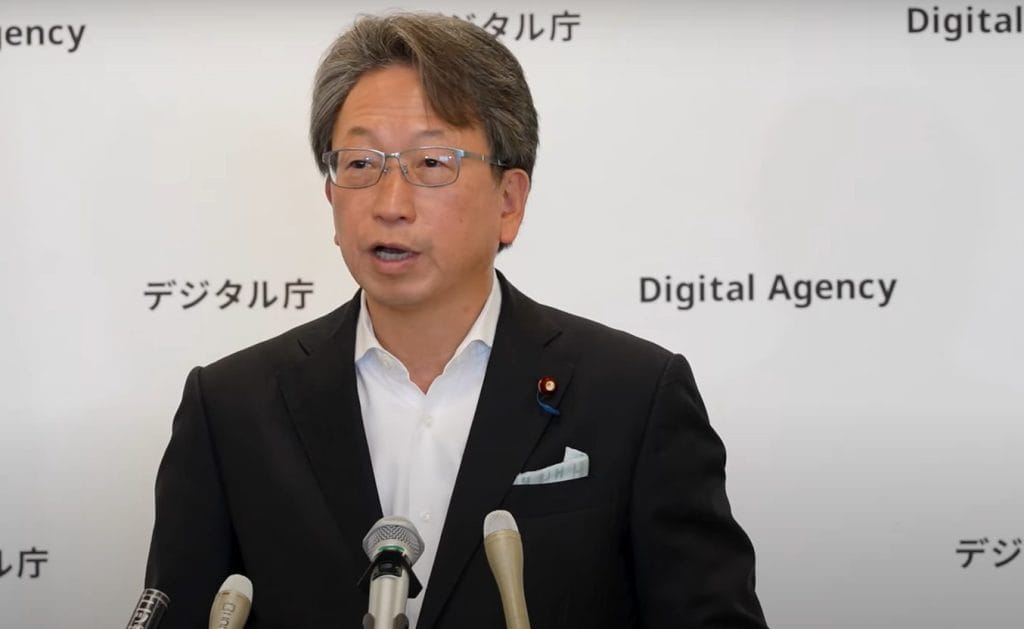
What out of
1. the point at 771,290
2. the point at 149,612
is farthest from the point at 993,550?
the point at 149,612

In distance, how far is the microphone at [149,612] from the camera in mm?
1379

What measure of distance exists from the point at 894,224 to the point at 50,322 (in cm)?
198

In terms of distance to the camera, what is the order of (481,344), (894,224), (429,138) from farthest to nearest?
(894,224), (481,344), (429,138)

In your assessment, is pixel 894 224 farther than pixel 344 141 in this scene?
Yes

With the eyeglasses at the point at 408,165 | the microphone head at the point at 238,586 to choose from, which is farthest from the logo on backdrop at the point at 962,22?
the microphone head at the point at 238,586

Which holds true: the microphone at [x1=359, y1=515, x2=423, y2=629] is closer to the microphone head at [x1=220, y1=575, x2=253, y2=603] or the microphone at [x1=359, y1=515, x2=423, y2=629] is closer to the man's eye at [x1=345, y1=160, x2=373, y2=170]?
the microphone head at [x1=220, y1=575, x2=253, y2=603]

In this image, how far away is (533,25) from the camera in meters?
2.92

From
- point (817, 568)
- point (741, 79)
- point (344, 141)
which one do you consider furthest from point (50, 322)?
point (817, 568)

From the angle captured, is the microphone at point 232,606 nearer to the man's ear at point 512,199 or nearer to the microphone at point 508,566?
the microphone at point 508,566

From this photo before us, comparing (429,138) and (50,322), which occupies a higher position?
(429,138)

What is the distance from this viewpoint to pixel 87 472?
294 cm

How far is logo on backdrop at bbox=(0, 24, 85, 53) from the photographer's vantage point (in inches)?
115

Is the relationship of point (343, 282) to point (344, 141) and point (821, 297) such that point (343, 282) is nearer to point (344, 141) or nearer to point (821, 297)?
point (344, 141)

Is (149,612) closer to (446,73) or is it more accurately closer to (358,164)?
(358,164)
